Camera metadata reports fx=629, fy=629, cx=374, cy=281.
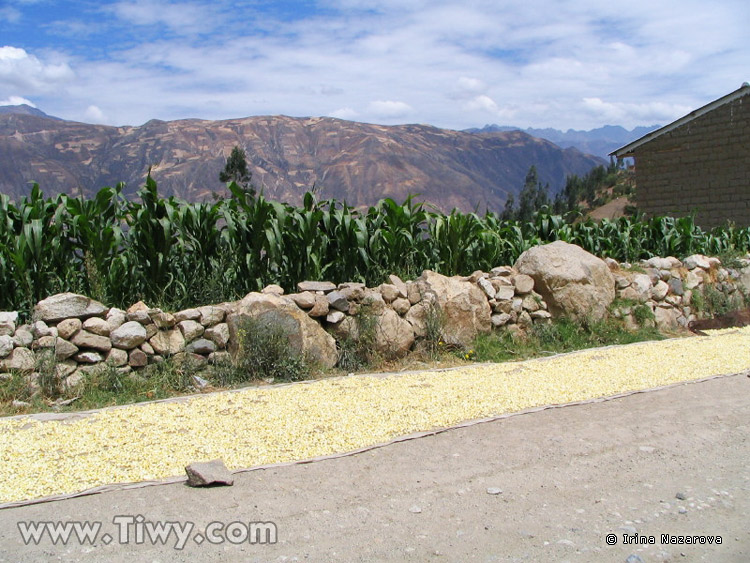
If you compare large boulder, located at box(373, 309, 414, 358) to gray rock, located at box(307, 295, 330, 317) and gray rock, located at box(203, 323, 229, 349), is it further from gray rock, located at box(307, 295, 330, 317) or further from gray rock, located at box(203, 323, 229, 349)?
gray rock, located at box(203, 323, 229, 349)

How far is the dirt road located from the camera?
3.06m

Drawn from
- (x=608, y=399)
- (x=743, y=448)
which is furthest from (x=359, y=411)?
(x=743, y=448)

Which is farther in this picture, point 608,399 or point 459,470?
point 608,399

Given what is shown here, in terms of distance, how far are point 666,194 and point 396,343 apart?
40.4 ft

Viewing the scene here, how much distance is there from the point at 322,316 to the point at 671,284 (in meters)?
6.32

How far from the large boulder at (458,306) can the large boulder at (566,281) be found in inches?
43.8

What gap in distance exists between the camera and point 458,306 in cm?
767

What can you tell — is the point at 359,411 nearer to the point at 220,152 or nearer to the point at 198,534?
the point at 198,534

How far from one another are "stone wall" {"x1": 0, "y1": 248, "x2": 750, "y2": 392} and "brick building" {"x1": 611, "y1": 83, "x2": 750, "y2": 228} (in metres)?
6.88

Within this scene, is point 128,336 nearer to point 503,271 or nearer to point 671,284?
point 503,271

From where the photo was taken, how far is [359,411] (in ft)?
17.0

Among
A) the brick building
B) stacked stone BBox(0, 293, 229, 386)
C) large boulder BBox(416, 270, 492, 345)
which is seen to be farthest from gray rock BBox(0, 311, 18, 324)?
the brick building

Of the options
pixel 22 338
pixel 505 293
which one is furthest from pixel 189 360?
pixel 505 293

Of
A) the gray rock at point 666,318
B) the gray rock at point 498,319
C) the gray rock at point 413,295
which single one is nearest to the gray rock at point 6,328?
the gray rock at point 413,295
